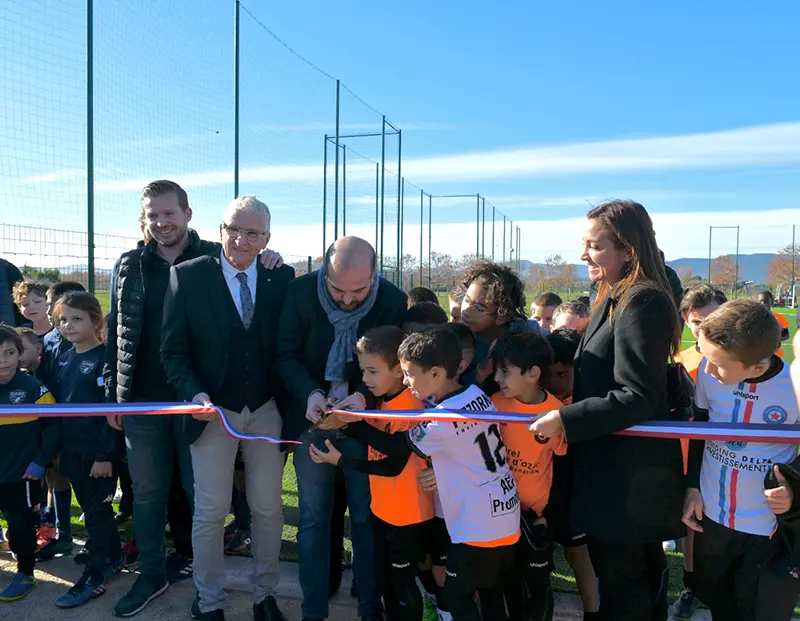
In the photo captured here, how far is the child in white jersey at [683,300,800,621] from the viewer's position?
2.35 meters

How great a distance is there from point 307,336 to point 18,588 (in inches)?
92.7

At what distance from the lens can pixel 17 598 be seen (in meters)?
3.57

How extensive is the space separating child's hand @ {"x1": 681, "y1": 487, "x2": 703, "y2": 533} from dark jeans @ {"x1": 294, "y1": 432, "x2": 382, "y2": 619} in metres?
1.46

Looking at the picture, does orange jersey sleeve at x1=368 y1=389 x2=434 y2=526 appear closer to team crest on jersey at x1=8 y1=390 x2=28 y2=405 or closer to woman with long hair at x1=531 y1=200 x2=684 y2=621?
woman with long hair at x1=531 y1=200 x2=684 y2=621

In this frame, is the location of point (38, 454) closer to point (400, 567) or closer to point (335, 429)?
point (335, 429)

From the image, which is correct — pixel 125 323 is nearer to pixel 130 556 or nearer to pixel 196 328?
pixel 196 328

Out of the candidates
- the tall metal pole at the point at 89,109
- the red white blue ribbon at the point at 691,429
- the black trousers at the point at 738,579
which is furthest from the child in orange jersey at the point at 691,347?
the tall metal pole at the point at 89,109

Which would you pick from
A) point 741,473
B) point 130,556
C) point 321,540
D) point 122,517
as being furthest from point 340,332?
point 122,517

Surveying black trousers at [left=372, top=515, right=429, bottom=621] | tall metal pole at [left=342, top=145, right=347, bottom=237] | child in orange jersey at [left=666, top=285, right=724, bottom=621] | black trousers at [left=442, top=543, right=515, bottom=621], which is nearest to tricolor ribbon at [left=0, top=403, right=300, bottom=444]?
black trousers at [left=372, top=515, right=429, bottom=621]

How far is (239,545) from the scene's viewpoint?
4262 millimetres

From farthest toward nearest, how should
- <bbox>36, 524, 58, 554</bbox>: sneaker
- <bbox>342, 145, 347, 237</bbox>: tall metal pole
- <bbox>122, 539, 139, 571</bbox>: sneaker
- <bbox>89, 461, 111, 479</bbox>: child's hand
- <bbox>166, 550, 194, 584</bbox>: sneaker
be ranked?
1. <bbox>342, 145, 347, 237</bbox>: tall metal pole
2. <bbox>36, 524, 58, 554</bbox>: sneaker
3. <bbox>122, 539, 139, 571</bbox>: sneaker
4. <bbox>166, 550, 194, 584</bbox>: sneaker
5. <bbox>89, 461, 111, 479</bbox>: child's hand

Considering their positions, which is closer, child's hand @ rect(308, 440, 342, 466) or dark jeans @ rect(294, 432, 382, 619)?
child's hand @ rect(308, 440, 342, 466)

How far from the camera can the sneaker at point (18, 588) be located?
11.7ft

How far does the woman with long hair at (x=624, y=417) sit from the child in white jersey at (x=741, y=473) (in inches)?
5.7
